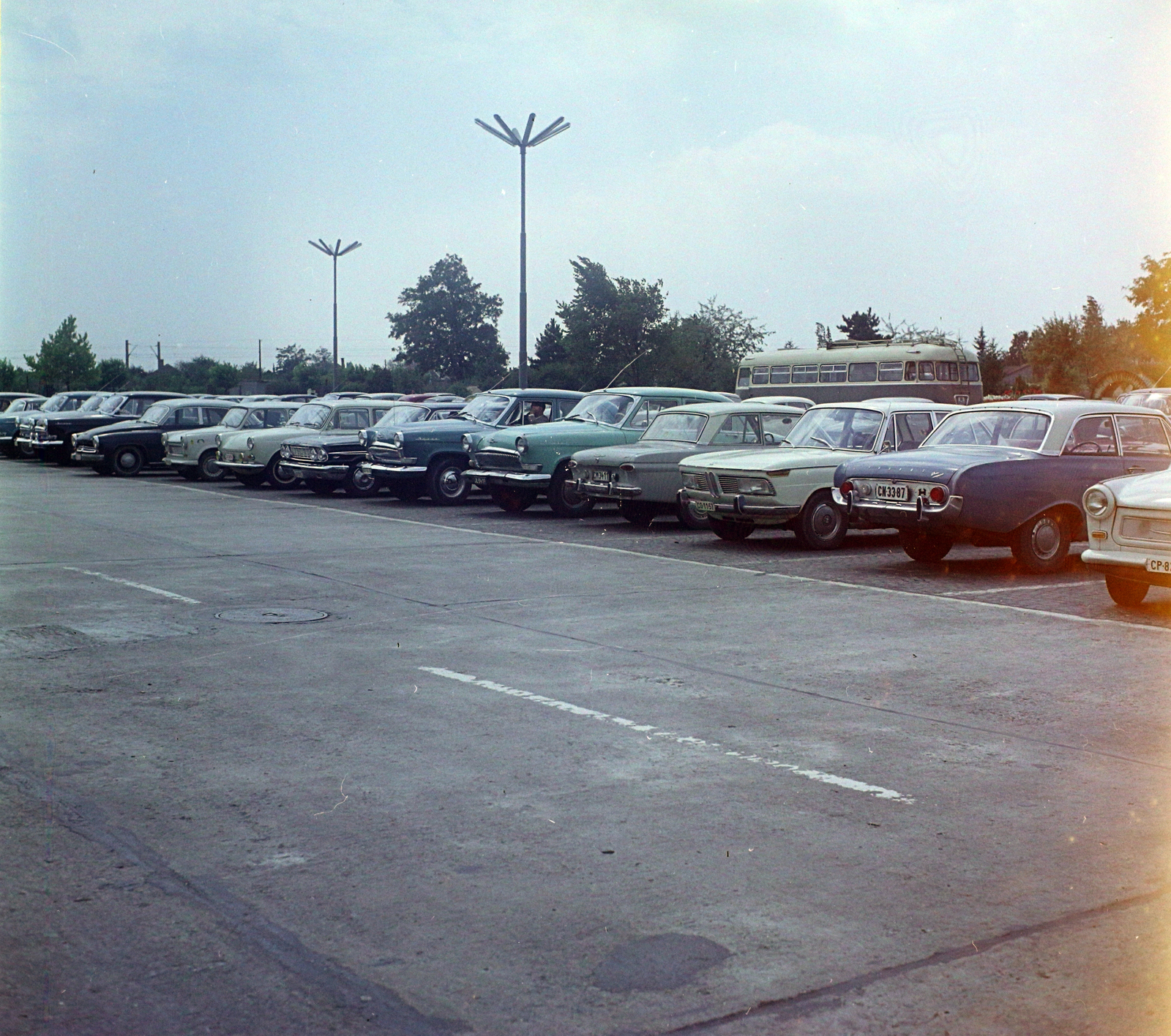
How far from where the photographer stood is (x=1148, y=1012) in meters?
3.47

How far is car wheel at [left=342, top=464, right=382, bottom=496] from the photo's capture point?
2302 cm

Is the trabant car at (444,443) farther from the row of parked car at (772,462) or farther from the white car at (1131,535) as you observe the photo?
the white car at (1131,535)

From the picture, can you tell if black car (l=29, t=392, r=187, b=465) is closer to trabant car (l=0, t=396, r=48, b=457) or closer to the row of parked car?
trabant car (l=0, t=396, r=48, b=457)

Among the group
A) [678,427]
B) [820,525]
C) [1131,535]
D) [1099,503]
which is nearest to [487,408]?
[678,427]

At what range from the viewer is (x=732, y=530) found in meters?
15.6

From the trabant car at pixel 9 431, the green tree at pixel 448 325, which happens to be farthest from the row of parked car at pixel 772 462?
the green tree at pixel 448 325

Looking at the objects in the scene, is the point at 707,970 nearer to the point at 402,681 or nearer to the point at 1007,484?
the point at 402,681

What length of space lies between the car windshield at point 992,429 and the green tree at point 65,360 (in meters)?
75.7

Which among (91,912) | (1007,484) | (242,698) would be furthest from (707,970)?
(1007,484)

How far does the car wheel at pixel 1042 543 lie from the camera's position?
40.7 feet

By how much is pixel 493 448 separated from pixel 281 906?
1517 centimetres

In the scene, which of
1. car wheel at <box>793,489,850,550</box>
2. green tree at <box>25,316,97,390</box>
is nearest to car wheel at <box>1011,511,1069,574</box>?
car wheel at <box>793,489,850,550</box>

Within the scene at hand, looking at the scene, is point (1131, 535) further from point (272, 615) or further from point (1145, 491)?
point (272, 615)

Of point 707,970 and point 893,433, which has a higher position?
point 893,433
